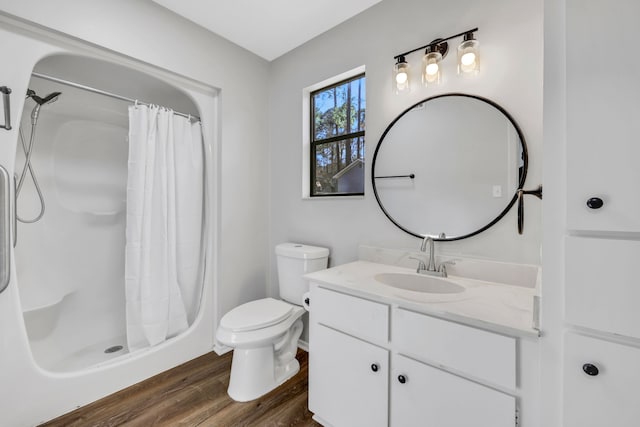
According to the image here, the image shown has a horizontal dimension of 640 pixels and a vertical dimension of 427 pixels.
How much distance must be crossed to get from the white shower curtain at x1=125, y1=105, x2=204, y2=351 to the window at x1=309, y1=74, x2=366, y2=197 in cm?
93

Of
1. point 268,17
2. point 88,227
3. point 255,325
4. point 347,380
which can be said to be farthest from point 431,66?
point 88,227

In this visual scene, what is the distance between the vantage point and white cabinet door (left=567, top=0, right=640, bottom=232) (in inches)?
25.1

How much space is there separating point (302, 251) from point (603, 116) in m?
1.56

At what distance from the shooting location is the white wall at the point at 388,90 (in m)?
1.22

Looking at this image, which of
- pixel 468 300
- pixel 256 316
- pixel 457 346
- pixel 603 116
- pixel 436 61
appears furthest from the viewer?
pixel 256 316

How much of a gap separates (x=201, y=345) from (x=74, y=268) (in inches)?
44.4

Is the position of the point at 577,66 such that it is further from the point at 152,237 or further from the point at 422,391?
the point at 152,237

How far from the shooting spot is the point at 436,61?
1.42 metres

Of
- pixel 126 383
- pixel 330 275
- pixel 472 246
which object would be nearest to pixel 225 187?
pixel 330 275

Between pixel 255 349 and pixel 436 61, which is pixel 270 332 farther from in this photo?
pixel 436 61

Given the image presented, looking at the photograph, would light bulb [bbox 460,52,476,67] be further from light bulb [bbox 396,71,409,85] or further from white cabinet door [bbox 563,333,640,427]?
white cabinet door [bbox 563,333,640,427]

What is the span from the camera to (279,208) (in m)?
2.35

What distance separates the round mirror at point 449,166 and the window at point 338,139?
0.82 feet

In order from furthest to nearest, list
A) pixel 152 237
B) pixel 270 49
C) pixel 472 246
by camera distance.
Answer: pixel 270 49 → pixel 152 237 → pixel 472 246
